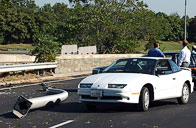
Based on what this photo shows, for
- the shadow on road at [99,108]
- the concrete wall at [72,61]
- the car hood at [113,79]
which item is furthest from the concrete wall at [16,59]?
the car hood at [113,79]

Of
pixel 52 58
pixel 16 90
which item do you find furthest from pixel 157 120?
pixel 52 58

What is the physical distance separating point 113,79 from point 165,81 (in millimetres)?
1771

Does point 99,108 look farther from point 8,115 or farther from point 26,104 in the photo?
point 8,115

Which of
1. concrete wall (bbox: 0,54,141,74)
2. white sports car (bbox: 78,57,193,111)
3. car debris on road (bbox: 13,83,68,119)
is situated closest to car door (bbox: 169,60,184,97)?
white sports car (bbox: 78,57,193,111)

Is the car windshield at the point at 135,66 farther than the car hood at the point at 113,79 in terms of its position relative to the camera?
Yes

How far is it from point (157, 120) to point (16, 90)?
8.03 metres

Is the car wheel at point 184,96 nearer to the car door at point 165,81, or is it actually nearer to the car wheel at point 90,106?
the car door at point 165,81

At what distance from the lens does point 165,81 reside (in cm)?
1142

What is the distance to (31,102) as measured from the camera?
10172 mm

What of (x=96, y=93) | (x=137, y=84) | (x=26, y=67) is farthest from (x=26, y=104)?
(x=26, y=67)

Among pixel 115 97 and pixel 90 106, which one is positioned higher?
pixel 115 97

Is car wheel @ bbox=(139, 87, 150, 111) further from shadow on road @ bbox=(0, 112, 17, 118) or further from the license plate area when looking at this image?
shadow on road @ bbox=(0, 112, 17, 118)

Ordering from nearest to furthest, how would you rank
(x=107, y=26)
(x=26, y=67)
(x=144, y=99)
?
(x=144, y=99), (x=26, y=67), (x=107, y=26)

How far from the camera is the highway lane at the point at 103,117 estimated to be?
348 inches
